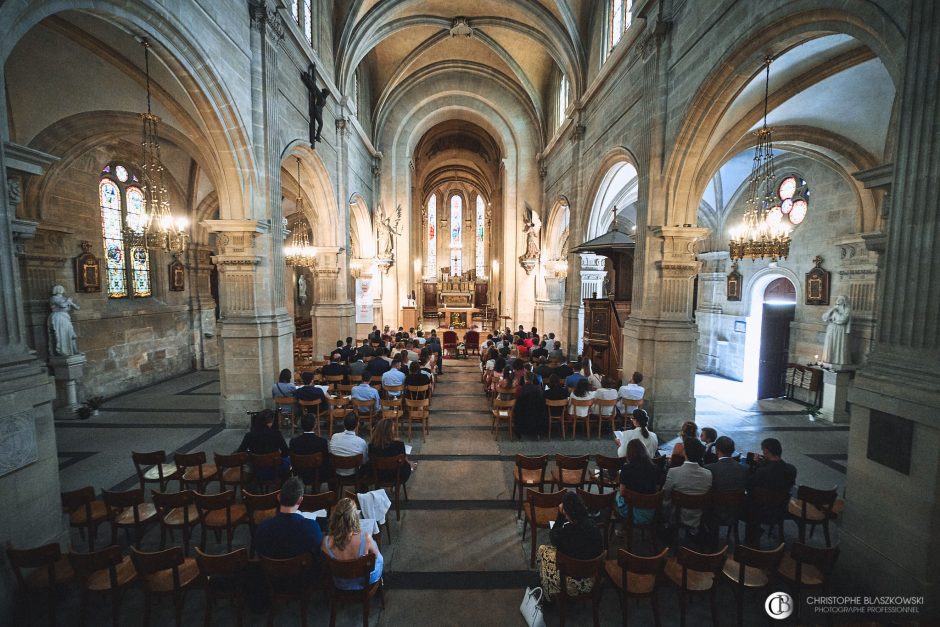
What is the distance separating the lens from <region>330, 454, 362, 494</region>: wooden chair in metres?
4.55

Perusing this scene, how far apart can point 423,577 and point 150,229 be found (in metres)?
5.99

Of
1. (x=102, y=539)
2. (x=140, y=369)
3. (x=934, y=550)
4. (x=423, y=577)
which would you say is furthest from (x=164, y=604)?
(x=140, y=369)

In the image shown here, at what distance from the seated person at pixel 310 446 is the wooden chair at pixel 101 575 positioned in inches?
66.0

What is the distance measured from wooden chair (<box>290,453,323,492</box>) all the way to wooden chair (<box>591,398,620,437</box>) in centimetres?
474

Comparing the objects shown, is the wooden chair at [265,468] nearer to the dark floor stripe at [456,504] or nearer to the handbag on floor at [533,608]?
the dark floor stripe at [456,504]

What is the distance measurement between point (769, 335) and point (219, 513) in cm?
→ 1424

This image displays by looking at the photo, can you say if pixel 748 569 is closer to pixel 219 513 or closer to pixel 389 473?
pixel 389 473

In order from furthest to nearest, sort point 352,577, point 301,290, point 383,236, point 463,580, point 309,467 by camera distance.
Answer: point 301,290 < point 383,236 < point 309,467 < point 463,580 < point 352,577

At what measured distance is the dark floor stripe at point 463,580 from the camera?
12.1 feet

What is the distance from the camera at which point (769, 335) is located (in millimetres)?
11852

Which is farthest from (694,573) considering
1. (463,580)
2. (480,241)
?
(480,241)

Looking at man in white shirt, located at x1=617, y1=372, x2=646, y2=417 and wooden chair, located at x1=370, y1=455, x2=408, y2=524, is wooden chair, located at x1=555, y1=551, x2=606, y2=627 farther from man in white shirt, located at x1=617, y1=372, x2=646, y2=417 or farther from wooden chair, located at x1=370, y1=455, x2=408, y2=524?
man in white shirt, located at x1=617, y1=372, x2=646, y2=417

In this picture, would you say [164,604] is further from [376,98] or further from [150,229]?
[376,98]

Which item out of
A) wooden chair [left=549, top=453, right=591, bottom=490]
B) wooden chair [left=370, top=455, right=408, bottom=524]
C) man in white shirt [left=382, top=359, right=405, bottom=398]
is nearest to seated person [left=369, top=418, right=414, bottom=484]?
wooden chair [left=370, top=455, right=408, bottom=524]
